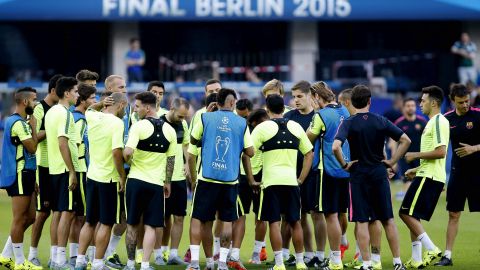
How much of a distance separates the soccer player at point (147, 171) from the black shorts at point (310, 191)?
2.08 m

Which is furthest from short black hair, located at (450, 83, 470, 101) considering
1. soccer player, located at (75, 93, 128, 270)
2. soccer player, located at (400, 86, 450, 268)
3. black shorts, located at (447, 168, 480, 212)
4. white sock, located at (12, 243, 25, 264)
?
white sock, located at (12, 243, 25, 264)

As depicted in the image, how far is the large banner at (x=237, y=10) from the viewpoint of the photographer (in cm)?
3262

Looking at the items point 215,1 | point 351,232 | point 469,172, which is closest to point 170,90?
point 215,1

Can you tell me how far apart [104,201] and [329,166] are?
291cm

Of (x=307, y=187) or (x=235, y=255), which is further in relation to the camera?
(x=307, y=187)

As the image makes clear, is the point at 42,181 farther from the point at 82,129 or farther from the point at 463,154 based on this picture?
the point at 463,154

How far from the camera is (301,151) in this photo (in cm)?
1380

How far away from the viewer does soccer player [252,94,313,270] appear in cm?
1364

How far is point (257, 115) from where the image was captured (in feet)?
46.4

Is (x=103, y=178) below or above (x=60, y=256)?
above

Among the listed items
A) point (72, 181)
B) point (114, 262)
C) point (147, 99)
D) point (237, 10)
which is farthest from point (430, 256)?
point (237, 10)

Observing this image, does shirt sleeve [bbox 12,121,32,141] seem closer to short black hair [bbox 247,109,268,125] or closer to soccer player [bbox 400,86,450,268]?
short black hair [bbox 247,109,268,125]

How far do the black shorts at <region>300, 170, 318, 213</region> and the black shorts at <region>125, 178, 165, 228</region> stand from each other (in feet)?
7.20

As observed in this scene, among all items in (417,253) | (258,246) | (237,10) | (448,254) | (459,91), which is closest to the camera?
(417,253)
